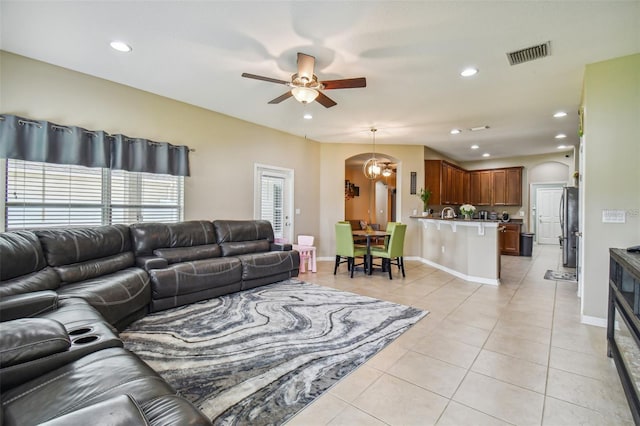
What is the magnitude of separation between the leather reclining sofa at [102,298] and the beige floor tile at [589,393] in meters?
2.28

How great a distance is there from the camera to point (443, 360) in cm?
232

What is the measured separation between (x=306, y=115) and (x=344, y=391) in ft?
13.6

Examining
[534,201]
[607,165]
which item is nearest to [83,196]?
[607,165]

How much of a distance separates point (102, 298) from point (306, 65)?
9.26 feet

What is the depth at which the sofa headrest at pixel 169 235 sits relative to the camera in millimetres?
3684

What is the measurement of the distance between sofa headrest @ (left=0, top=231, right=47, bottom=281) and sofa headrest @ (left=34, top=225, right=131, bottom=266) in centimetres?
9

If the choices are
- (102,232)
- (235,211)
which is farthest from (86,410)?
(235,211)

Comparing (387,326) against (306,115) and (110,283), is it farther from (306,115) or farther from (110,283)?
(306,115)

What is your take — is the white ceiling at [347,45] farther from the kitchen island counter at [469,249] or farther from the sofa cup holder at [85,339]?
the sofa cup holder at [85,339]

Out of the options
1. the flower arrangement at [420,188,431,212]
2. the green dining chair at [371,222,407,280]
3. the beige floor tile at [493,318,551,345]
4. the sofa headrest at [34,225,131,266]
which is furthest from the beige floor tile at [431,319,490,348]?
the flower arrangement at [420,188,431,212]

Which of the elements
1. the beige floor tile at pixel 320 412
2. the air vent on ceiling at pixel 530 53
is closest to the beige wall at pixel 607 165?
the air vent on ceiling at pixel 530 53

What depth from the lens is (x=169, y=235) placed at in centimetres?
397

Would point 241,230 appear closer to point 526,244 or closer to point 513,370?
point 513,370

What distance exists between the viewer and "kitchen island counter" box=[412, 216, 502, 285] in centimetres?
467
